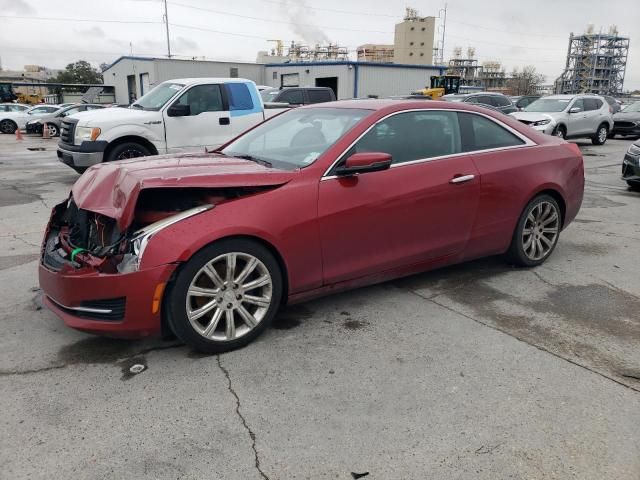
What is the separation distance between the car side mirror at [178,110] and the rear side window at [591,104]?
1381cm

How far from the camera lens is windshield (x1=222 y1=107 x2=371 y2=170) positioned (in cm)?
391

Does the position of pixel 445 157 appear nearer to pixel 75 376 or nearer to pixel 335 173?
pixel 335 173

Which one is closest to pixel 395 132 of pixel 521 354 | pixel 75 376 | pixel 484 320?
pixel 484 320

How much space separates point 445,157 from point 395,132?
50cm

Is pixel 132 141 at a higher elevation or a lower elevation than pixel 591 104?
lower

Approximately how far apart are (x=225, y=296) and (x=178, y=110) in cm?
674

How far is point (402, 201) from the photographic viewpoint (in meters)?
3.92

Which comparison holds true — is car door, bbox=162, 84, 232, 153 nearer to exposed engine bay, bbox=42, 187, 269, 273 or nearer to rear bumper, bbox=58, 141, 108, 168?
rear bumper, bbox=58, 141, 108, 168

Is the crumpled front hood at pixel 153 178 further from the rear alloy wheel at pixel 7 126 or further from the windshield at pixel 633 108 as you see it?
the rear alloy wheel at pixel 7 126

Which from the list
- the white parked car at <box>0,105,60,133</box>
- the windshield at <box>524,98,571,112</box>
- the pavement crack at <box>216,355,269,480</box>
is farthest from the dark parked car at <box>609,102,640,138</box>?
the white parked car at <box>0,105,60,133</box>

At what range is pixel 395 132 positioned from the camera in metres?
4.09

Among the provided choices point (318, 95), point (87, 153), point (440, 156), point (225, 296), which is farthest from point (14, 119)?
point (225, 296)

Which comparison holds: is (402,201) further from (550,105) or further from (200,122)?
(550,105)

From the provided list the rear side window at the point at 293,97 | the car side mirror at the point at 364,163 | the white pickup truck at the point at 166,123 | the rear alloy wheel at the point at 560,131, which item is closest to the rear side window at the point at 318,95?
the rear side window at the point at 293,97
